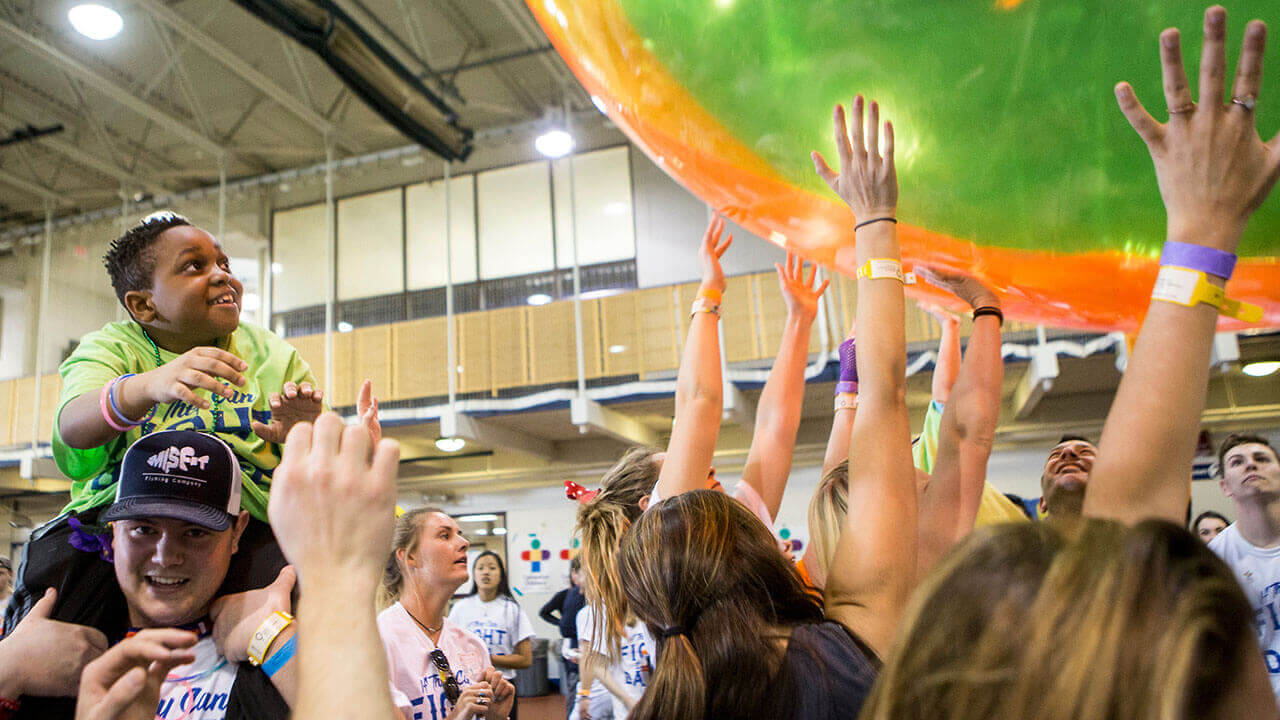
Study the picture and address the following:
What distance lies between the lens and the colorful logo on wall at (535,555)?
1014 centimetres

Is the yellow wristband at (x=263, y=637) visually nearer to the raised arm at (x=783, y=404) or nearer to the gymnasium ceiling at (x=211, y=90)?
the raised arm at (x=783, y=404)

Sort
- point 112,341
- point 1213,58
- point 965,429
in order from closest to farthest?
point 1213,58 → point 965,429 → point 112,341

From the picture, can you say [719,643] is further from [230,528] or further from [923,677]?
[230,528]

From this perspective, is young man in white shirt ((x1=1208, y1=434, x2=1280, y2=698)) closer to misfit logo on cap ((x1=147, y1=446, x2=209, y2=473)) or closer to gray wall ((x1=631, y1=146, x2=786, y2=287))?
misfit logo on cap ((x1=147, y1=446, x2=209, y2=473))

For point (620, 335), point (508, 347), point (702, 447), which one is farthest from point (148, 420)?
point (508, 347)

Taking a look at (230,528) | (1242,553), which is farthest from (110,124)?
(1242,553)

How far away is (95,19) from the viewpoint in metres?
7.16

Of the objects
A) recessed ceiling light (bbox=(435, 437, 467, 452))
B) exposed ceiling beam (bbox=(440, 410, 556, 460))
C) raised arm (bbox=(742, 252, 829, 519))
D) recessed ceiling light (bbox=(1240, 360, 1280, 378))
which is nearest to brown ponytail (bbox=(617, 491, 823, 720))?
raised arm (bbox=(742, 252, 829, 519))

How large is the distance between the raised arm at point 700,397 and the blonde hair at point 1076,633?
97cm

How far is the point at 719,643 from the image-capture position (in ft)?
3.73

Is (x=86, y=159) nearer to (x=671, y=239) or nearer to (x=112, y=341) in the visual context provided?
(x=671, y=239)

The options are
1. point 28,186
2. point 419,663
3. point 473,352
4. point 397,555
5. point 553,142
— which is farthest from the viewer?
point 28,186

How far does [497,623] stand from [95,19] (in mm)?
5669

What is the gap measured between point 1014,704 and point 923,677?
61mm
